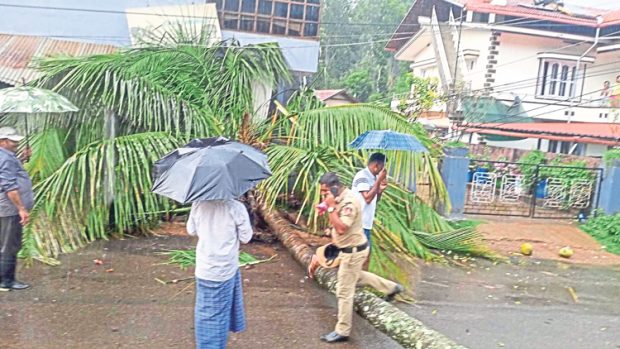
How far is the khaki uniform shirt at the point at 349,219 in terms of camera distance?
4.16 metres

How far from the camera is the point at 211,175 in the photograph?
3.40m

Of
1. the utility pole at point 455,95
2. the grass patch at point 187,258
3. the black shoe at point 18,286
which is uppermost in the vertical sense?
the utility pole at point 455,95

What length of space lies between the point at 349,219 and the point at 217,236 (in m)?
1.12

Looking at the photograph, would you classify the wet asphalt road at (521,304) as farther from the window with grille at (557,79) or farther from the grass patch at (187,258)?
the window with grille at (557,79)

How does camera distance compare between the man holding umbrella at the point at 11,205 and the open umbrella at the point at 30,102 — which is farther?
the open umbrella at the point at 30,102

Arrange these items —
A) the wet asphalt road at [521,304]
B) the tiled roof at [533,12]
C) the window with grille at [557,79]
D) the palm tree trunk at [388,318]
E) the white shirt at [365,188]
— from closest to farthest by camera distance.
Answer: the palm tree trunk at [388,318] < the wet asphalt road at [521,304] < the white shirt at [365,188] < the tiled roof at [533,12] < the window with grille at [557,79]

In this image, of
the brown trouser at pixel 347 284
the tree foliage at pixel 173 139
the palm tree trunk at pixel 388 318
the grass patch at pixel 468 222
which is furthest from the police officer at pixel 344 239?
the grass patch at pixel 468 222

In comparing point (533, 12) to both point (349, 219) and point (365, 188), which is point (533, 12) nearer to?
point (365, 188)

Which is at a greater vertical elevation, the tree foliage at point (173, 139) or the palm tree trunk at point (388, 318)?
the tree foliage at point (173, 139)

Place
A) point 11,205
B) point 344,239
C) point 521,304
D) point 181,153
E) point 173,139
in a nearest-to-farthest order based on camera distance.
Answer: point 181,153, point 344,239, point 11,205, point 521,304, point 173,139

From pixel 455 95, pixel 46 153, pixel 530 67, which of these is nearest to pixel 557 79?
pixel 530 67

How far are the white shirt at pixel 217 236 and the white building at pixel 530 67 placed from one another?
16.5 metres

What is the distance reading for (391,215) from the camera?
6.95 m

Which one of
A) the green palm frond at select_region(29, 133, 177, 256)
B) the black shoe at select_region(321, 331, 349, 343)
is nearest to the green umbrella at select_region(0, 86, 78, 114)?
the green palm frond at select_region(29, 133, 177, 256)
